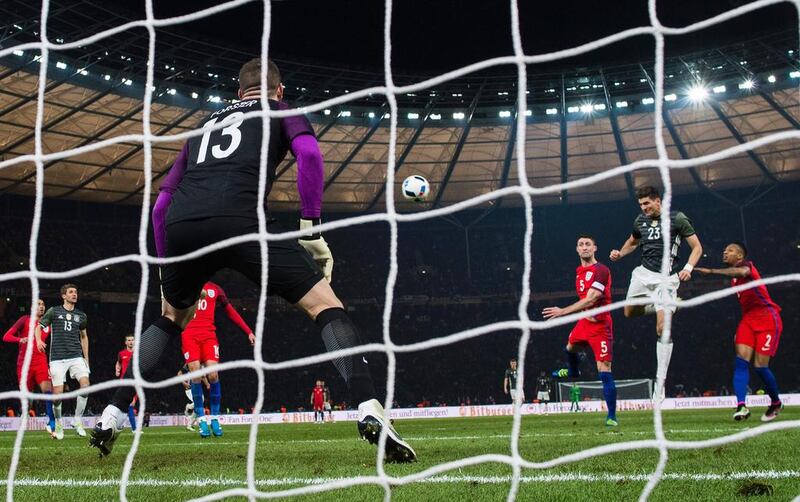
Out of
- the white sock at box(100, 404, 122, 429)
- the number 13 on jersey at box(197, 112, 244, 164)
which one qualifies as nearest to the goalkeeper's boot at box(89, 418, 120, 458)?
A: the white sock at box(100, 404, 122, 429)

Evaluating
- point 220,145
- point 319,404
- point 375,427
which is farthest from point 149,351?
point 319,404

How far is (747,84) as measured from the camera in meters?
23.3

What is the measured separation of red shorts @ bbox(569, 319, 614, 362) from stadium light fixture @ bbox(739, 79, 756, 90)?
1739 centimetres

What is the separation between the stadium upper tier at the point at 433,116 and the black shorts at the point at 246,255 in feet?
53.9

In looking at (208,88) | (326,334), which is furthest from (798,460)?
(208,88)

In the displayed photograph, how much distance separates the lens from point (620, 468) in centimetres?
373

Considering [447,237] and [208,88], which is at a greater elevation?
[208,88]

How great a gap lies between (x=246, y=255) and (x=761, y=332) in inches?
237

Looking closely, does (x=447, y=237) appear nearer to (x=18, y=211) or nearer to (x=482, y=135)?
(x=482, y=135)

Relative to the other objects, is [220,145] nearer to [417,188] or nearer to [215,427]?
[215,427]

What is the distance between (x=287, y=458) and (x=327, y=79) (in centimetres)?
1934

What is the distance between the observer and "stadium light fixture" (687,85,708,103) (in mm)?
23984

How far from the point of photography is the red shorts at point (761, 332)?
783cm

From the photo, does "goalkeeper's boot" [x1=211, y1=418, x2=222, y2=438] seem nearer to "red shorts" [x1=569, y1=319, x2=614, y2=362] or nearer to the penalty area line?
"red shorts" [x1=569, y1=319, x2=614, y2=362]
